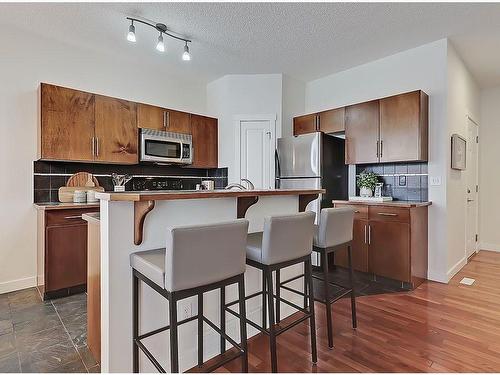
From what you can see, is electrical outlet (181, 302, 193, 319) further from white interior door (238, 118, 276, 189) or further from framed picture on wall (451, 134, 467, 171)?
framed picture on wall (451, 134, 467, 171)

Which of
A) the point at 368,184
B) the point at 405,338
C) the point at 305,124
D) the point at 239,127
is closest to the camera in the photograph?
the point at 405,338

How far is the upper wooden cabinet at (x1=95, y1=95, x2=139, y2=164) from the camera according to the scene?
333 cm

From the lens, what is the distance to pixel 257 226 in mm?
2219

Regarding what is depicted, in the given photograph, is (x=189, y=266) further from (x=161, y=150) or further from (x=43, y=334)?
(x=161, y=150)

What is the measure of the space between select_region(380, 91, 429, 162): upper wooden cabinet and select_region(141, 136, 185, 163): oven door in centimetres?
265

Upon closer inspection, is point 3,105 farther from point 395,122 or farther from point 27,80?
point 395,122

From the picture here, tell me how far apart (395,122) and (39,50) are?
407 centimetres

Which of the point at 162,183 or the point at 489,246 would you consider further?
the point at 489,246

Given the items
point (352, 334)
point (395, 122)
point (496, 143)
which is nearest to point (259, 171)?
point (395, 122)

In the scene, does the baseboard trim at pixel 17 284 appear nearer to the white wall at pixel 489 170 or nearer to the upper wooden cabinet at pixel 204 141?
the upper wooden cabinet at pixel 204 141

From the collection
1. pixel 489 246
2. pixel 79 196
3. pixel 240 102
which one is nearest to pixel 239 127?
pixel 240 102

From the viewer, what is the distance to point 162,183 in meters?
4.28

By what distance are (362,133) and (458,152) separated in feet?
3.84

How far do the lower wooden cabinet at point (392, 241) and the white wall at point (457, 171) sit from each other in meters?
0.39
